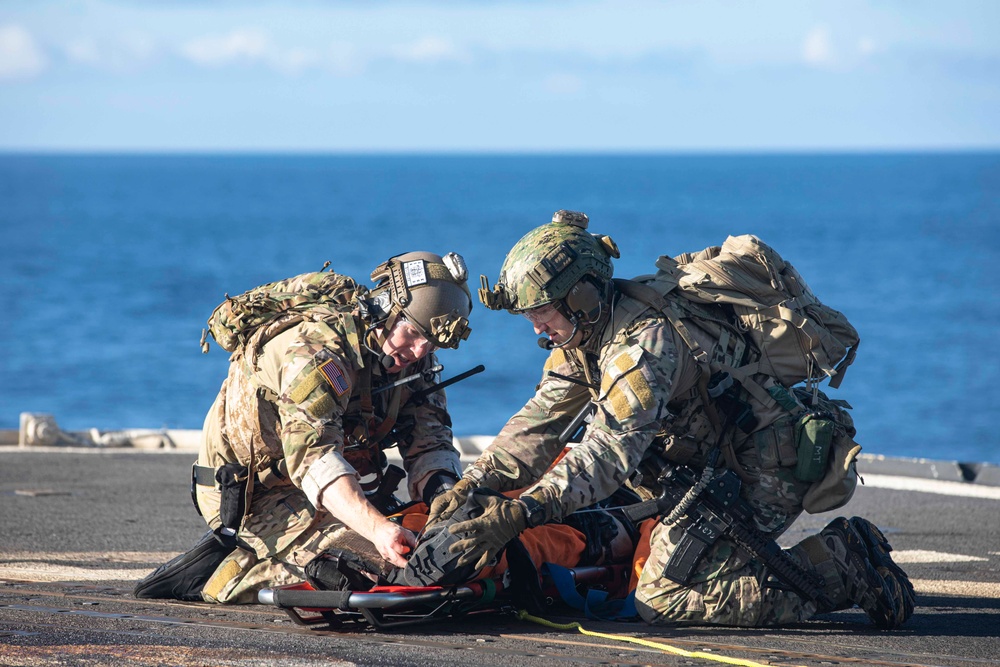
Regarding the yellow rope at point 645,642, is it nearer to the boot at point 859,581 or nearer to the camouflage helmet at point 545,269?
the boot at point 859,581

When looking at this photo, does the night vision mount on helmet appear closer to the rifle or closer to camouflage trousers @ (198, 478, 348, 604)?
the rifle

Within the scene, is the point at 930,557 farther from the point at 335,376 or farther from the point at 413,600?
the point at 335,376

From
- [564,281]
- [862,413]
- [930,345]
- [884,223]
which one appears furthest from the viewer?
[884,223]

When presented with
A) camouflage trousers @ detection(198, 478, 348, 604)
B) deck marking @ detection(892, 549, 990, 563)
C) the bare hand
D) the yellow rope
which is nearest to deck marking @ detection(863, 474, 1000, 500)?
deck marking @ detection(892, 549, 990, 563)

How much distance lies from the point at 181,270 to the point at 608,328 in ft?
208

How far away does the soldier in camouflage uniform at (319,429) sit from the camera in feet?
19.0

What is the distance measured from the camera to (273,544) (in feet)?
20.1

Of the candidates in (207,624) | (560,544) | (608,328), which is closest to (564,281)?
(608,328)

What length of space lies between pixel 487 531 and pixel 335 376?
1.06 meters

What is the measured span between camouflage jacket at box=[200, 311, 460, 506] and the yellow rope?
98cm

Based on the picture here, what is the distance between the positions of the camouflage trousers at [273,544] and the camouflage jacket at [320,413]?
0.21 meters

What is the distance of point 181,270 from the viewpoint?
219ft

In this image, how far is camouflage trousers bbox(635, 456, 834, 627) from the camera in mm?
5801

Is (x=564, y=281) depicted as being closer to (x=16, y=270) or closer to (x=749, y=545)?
(x=749, y=545)
